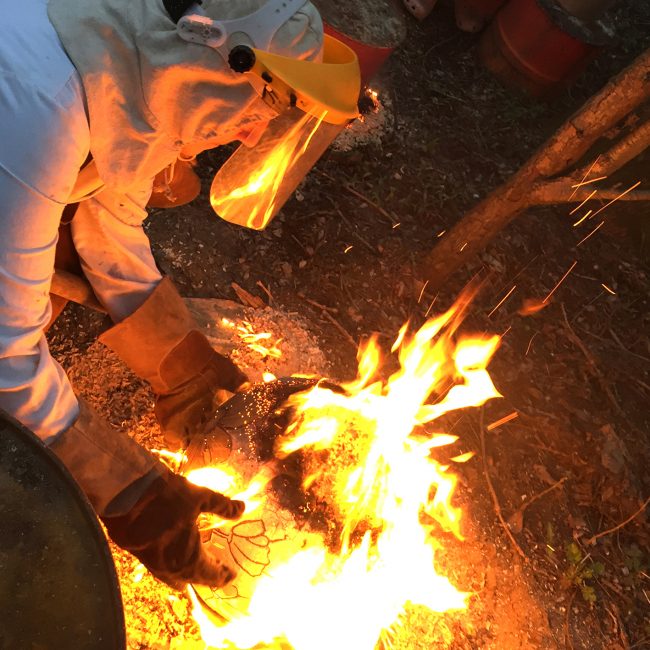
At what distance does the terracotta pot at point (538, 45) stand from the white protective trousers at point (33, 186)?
18.3 feet

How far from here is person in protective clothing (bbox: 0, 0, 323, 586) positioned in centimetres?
172

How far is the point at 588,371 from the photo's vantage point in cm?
460

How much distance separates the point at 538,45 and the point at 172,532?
603cm

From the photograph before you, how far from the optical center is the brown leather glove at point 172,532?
2.10 metres

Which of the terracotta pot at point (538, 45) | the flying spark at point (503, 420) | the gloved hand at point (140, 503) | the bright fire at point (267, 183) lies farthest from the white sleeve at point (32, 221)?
the terracotta pot at point (538, 45)

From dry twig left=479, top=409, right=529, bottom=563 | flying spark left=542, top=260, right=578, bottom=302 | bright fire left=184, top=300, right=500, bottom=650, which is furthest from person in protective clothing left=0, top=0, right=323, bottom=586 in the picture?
flying spark left=542, top=260, right=578, bottom=302

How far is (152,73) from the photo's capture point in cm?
176

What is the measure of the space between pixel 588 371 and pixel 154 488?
3.51 m

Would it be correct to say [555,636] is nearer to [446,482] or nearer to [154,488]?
[446,482]

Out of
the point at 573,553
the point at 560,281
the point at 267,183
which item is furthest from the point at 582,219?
the point at 267,183

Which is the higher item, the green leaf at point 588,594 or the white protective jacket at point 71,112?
the white protective jacket at point 71,112

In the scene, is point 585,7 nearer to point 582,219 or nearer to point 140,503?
point 582,219

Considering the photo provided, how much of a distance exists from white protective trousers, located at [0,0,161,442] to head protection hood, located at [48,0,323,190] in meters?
0.06

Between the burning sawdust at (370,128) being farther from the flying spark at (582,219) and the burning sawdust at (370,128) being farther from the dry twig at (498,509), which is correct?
the dry twig at (498,509)
